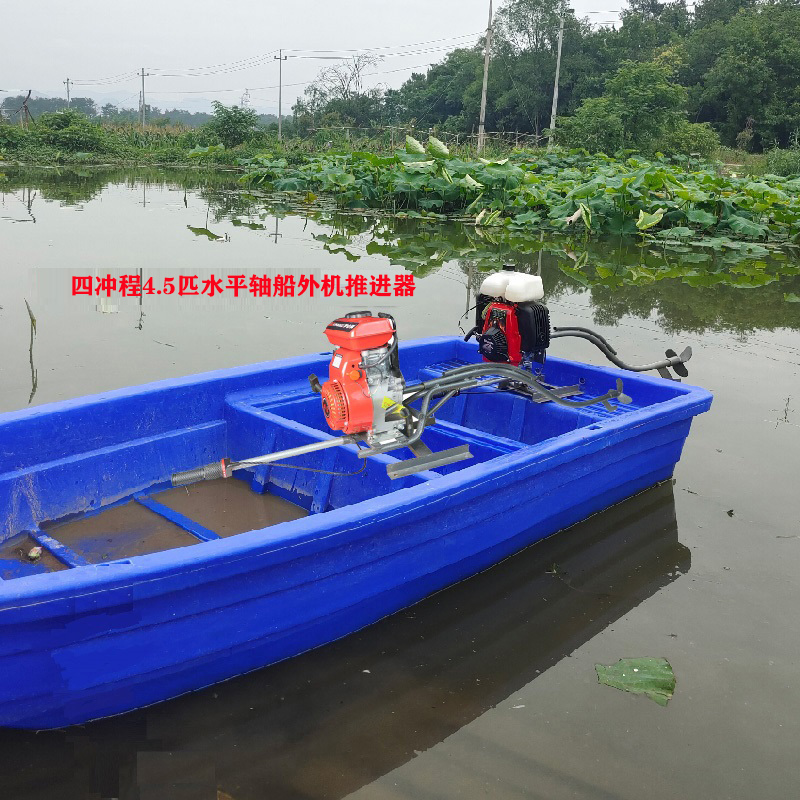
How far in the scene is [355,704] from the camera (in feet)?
8.39

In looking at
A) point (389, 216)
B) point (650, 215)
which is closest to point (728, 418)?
point (650, 215)

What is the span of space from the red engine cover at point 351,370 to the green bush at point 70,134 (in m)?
25.6

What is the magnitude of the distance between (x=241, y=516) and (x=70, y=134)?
83.5ft

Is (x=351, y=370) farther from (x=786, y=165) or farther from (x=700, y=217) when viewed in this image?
(x=786, y=165)

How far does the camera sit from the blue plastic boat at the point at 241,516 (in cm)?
218

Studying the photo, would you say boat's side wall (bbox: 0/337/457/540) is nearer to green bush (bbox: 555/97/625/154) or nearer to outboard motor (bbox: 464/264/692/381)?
outboard motor (bbox: 464/264/692/381)

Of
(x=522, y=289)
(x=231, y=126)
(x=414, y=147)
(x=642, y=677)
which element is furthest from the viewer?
(x=231, y=126)

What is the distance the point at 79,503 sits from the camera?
10.3 feet

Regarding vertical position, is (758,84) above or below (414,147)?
above

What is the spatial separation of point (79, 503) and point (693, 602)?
7.49 feet

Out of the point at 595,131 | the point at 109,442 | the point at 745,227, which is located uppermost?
the point at 595,131

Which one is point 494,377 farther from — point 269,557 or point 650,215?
point 650,215

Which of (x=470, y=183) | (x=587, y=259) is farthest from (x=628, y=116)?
(x=587, y=259)

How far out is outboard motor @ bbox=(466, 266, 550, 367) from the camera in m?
3.82
